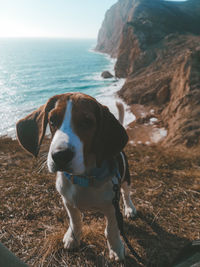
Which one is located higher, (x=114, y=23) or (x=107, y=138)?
(x=114, y=23)

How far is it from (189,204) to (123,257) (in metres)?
1.66

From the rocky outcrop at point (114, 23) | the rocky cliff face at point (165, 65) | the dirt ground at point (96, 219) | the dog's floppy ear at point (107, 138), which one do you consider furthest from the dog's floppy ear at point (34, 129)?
the rocky outcrop at point (114, 23)

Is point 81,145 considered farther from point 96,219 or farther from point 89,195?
point 96,219

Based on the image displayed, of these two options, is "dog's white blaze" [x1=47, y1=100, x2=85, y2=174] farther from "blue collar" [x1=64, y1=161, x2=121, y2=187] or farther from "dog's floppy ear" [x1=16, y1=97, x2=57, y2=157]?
"dog's floppy ear" [x1=16, y1=97, x2=57, y2=157]

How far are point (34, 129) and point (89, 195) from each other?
3.10ft

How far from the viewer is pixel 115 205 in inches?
84.3

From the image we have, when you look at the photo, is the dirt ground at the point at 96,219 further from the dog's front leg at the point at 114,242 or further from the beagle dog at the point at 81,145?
the beagle dog at the point at 81,145

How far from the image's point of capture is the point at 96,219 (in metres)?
3.20

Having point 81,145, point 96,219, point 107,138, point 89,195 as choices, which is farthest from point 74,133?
point 96,219

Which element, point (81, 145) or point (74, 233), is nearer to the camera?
point (81, 145)

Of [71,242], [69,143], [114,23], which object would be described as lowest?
[71,242]

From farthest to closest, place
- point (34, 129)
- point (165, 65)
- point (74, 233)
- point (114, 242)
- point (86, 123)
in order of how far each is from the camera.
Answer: point (165, 65)
point (74, 233)
point (114, 242)
point (34, 129)
point (86, 123)

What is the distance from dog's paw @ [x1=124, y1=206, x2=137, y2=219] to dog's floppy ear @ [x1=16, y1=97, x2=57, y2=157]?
1888 mm

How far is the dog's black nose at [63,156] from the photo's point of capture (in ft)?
5.45
